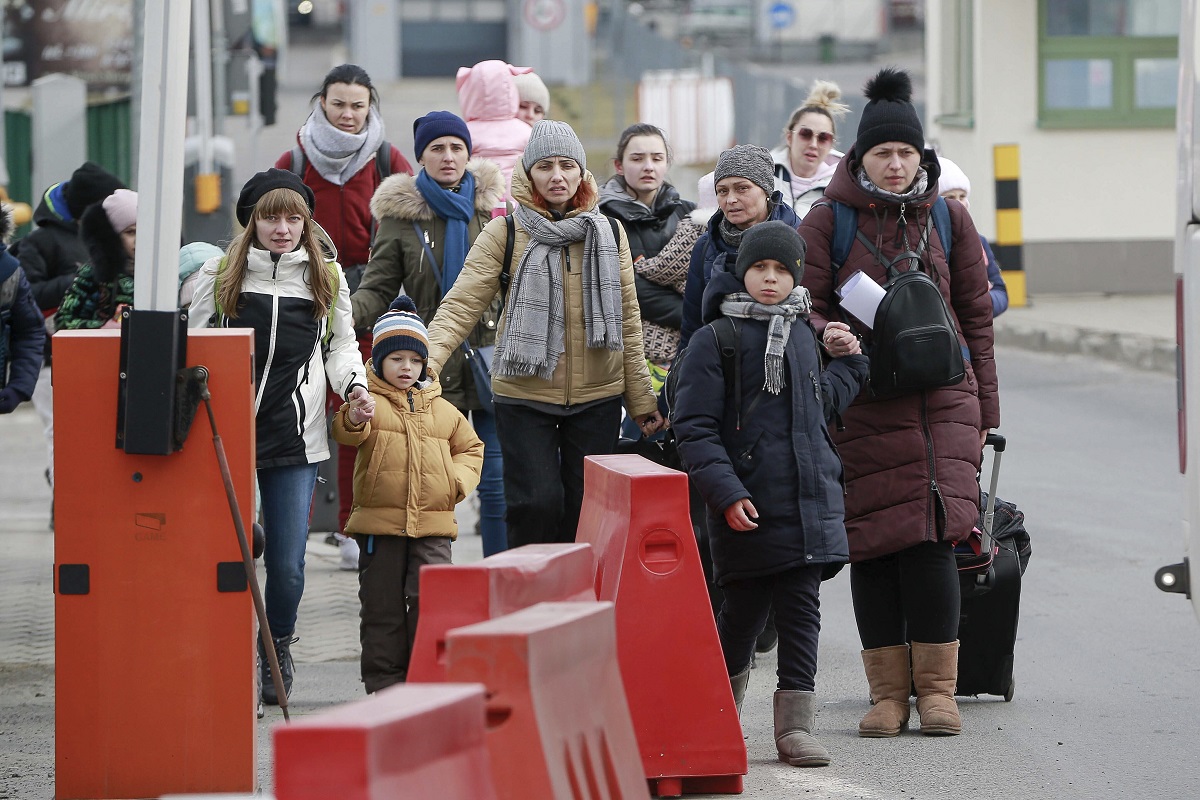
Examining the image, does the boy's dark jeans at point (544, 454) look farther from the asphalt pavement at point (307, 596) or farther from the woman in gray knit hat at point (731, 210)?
the asphalt pavement at point (307, 596)

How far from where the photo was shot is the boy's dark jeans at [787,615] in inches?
224

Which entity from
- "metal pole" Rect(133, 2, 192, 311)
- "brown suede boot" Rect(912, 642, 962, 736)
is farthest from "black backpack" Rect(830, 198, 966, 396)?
"metal pole" Rect(133, 2, 192, 311)

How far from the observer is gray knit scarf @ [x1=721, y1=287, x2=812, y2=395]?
5.65m

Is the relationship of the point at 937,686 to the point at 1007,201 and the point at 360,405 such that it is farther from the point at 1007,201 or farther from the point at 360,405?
the point at 1007,201

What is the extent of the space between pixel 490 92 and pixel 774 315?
3.35 m

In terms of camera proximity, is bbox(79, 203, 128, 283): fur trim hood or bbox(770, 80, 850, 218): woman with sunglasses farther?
bbox(770, 80, 850, 218): woman with sunglasses

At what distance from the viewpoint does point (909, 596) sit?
6078mm

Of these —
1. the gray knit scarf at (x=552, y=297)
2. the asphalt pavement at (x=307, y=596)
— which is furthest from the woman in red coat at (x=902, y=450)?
the gray knit scarf at (x=552, y=297)

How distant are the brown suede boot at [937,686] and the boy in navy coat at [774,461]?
1.58ft

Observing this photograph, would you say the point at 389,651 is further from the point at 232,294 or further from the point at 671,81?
the point at 671,81

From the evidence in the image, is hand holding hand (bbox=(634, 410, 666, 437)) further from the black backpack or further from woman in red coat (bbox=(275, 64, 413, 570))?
woman in red coat (bbox=(275, 64, 413, 570))

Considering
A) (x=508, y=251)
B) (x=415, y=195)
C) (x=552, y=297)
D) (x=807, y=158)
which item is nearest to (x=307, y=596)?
(x=415, y=195)

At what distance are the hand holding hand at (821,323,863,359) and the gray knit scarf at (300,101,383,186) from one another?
2.92 meters

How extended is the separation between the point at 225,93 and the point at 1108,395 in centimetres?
792
